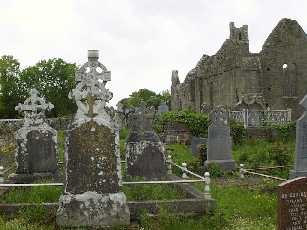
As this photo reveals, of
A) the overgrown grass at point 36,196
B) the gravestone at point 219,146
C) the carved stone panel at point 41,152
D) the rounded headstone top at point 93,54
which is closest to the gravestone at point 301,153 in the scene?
the gravestone at point 219,146

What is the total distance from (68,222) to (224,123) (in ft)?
36.0

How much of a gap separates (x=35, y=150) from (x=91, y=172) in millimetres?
5931

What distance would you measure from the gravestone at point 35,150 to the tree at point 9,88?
162 feet

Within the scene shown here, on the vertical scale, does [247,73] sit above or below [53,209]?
above

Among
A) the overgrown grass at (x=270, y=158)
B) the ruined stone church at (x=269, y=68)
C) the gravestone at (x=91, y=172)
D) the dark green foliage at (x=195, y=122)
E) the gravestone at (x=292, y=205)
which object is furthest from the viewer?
the ruined stone church at (x=269, y=68)

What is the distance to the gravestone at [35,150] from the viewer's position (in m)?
14.6

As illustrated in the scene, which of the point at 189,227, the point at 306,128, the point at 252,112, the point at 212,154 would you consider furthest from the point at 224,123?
the point at 252,112

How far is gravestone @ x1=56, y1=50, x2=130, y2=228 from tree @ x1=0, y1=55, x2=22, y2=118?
55.4 meters

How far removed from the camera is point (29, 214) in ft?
30.8

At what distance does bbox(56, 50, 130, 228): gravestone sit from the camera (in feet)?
30.2

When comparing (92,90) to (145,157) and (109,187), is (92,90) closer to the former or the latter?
(109,187)

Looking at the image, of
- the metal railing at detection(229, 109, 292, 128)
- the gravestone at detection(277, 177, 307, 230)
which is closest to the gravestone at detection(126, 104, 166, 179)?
the gravestone at detection(277, 177, 307, 230)

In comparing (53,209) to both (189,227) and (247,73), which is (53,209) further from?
(247,73)

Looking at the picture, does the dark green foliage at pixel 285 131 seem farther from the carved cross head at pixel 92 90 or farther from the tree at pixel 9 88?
the tree at pixel 9 88
